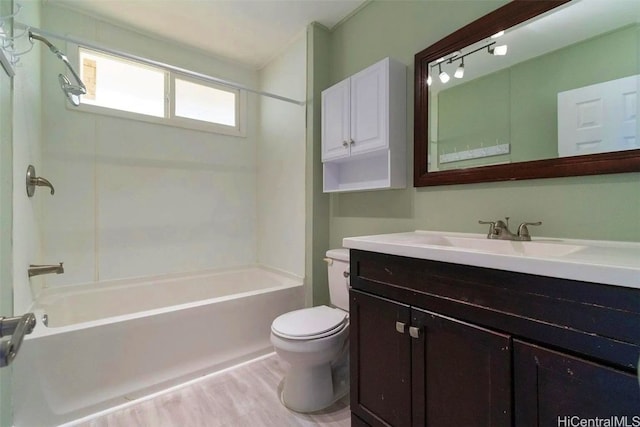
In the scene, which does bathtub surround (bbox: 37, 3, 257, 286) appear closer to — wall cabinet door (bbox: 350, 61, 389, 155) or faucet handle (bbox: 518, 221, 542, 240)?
wall cabinet door (bbox: 350, 61, 389, 155)

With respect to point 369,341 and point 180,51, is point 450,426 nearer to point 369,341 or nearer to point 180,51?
point 369,341

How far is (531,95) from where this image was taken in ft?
3.88

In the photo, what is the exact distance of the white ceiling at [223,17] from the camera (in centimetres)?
195

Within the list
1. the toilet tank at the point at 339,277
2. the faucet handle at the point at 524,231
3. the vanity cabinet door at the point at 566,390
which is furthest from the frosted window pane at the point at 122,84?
the vanity cabinet door at the point at 566,390

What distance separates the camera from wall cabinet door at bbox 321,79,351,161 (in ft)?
5.96

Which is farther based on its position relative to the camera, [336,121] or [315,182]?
[315,182]

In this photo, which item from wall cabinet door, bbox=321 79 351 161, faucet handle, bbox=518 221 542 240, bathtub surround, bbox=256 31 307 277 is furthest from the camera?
bathtub surround, bbox=256 31 307 277

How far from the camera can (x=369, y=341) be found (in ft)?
3.81

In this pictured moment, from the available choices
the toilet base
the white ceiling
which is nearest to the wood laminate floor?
the toilet base

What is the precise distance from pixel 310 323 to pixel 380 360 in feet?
1.74

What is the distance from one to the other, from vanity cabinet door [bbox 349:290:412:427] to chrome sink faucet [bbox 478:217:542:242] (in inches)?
21.6

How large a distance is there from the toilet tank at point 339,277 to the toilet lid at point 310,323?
61mm

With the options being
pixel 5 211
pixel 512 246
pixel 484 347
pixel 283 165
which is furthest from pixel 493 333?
pixel 283 165

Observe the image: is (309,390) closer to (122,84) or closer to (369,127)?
(369,127)
